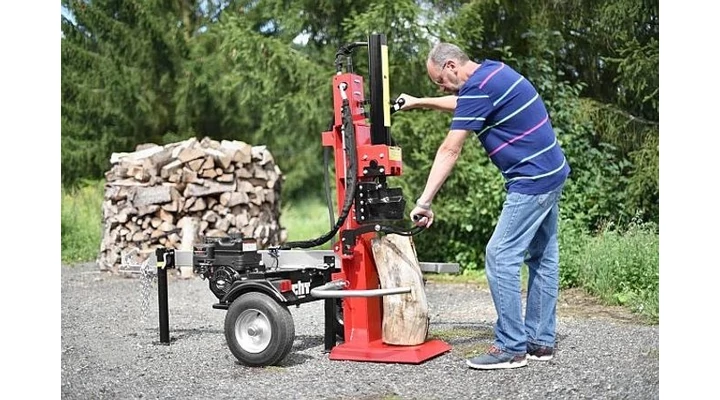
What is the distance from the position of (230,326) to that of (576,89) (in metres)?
5.70

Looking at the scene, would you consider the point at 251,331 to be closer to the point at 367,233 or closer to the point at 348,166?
the point at 367,233

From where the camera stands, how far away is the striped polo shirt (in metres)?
4.43

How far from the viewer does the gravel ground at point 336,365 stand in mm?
4195

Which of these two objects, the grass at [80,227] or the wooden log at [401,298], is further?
the grass at [80,227]

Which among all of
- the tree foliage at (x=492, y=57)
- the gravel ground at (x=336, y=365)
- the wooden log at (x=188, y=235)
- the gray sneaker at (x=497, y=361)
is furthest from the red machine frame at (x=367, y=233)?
the wooden log at (x=188, y=235)

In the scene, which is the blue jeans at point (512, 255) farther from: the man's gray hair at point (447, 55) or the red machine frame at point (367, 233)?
the man's gray hair at point (447, 55)

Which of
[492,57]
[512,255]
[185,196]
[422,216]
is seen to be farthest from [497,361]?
[492,57]

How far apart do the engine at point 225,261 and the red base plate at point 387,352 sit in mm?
688

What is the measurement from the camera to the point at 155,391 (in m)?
4.40

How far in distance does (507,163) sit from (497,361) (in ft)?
3.22

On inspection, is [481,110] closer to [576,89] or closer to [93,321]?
[93,321]

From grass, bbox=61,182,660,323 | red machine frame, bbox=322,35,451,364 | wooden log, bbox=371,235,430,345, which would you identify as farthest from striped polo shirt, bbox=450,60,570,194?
grass, bbox=61,182,660,323
